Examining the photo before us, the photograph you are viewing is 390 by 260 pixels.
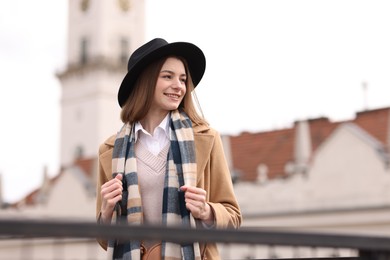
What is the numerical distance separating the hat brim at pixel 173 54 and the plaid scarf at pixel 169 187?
0.74 ft

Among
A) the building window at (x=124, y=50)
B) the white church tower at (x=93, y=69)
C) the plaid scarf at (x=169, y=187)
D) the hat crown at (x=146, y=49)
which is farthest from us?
the building window at (x=124, y=50)

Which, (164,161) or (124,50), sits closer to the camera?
(164,161)

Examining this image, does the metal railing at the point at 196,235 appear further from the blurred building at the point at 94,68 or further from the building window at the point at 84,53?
the building window at the point at 84,53

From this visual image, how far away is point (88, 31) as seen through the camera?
194 feet

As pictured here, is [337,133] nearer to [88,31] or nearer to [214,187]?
[214,187]

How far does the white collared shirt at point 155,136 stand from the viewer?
153 inches

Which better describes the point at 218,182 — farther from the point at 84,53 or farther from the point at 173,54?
the point at 84,53

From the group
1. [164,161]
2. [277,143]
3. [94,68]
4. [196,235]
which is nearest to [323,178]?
[277,143]

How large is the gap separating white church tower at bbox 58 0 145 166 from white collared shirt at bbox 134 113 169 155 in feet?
172

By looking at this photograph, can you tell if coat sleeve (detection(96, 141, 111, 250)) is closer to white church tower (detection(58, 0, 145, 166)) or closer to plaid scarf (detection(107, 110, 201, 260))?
plaid scarf (detection(107, 110, 201, 260))

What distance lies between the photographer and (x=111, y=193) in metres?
3.69

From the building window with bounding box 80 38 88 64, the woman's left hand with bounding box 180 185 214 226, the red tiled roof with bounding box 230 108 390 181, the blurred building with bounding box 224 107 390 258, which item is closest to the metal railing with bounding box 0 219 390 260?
the woman's left hand with bounding box 180 185 214 226

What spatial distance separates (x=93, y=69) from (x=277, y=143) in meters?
24.9

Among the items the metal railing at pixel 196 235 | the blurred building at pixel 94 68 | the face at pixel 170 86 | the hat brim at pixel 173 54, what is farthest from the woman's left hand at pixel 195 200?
the blurred building at pixel 94 68
